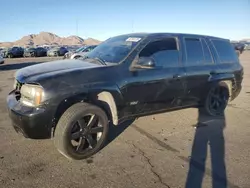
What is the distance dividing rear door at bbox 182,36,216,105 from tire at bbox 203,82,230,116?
11.7 inches

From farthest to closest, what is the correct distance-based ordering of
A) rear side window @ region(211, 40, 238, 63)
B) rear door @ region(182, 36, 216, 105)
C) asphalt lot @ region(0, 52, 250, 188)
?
1. rear side window @ region(211, 40, 238, 63)
2. rear door @ region(182, 36, 216, 105)
3. asphalt lot @ region(0, 52, 250, 188)

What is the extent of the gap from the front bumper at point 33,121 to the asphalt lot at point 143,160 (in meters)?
0.46

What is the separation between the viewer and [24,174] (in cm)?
356

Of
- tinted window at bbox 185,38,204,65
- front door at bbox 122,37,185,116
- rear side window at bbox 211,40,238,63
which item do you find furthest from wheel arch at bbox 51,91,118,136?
rear side window at bbox 211,40,238,63

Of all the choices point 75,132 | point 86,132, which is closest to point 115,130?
point 86,132

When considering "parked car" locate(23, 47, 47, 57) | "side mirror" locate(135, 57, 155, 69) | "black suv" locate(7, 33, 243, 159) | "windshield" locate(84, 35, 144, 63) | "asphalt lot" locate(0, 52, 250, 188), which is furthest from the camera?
"parked car" locate(23, 47, 47, 57)

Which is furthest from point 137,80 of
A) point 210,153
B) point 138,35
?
point 210,153

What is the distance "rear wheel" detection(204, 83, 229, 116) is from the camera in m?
5.99

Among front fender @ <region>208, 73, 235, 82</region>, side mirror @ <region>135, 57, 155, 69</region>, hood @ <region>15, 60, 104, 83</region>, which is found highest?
side mirror @ <region>135, 57, 155, 69</region>

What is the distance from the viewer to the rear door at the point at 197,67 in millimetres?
5320

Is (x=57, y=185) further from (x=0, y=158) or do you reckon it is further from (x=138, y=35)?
(x=138, y=35)

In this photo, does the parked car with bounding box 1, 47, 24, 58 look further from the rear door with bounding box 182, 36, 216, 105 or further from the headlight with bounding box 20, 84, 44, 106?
the headlight with bounding box 20, 84, 44, 106

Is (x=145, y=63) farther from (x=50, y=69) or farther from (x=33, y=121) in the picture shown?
(x=33, y=121)

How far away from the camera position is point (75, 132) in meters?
3.95
